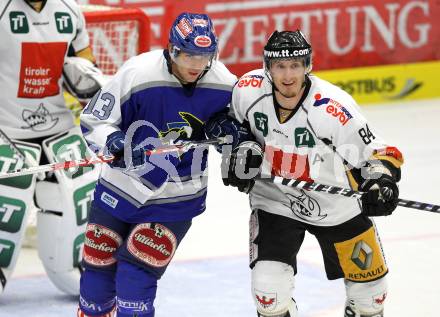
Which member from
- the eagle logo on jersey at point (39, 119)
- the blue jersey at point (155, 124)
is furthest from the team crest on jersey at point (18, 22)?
the blue jersey at point (155, 124)

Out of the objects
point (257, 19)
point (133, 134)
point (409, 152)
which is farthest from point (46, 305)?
point (257, 19)

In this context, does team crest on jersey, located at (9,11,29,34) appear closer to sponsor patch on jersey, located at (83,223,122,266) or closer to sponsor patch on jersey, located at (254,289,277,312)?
sponsor patch on jersey, located at (83,223,122,266)

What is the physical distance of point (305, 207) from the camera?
4.16 m

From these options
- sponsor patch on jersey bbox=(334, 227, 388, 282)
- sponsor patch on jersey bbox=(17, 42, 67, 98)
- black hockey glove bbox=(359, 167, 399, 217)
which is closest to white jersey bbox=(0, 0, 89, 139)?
sponsor patch on jersey bbox=(17, 42, 67, 98)

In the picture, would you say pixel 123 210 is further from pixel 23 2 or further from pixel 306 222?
pixel 23 2

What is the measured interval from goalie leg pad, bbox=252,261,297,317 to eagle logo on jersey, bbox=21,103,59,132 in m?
1.39

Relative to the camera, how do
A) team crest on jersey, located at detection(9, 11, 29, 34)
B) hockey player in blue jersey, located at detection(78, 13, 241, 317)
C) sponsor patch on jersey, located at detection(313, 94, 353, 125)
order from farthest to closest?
1. team crest on jersey, located at detection(9, 11, 29, 34)
2. hockey player in blue jersey, located at detection(78, 13, 241, 317)
3. sponsor patch on jersey, located at detection(313, 94, 353, 125)

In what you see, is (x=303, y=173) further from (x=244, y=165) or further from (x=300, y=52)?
(x=300, y=52)

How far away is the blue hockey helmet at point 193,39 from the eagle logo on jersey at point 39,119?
1122 millimetres

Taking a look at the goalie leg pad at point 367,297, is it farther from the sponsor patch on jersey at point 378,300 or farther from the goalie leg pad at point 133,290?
the goalie leg pad at point 133,290

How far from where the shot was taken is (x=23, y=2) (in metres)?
4.97

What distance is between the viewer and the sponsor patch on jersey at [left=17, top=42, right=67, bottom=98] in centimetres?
496

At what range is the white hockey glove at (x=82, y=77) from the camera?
5051mm

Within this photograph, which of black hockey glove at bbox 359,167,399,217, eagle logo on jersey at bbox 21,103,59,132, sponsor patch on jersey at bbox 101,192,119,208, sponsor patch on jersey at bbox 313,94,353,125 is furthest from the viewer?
eagle logo on jersey at bbox 21,103,59,132
